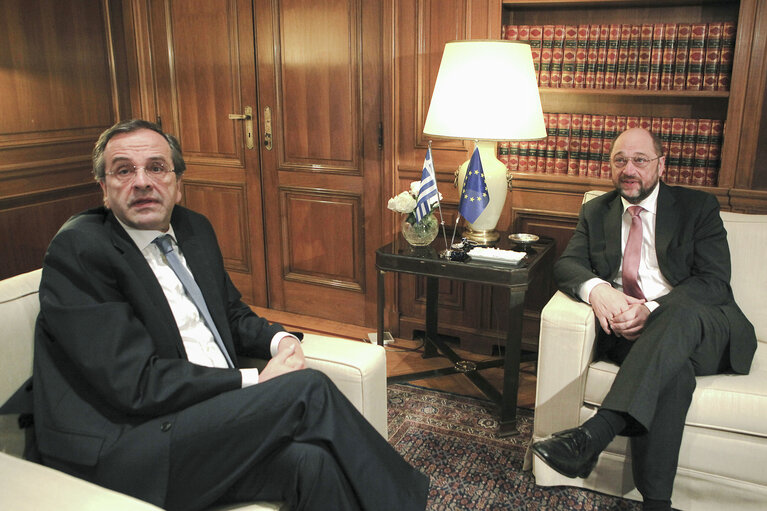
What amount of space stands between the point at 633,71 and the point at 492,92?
705 millimetres

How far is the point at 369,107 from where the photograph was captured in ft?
10.5

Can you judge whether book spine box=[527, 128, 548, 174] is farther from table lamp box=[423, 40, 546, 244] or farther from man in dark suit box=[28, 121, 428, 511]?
man in dark suit box=[28, 121, 428, 511]

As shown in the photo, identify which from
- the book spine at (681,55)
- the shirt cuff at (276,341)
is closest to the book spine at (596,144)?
the book spine at (681,55)

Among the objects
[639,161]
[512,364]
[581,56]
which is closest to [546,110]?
[581,56]

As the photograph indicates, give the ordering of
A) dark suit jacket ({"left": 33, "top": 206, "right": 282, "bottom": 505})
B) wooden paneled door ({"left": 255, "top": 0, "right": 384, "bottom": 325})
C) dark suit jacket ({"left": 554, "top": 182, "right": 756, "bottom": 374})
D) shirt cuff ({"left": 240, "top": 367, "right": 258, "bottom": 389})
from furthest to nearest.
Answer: wooden paneled door ({"left": 255, "top": 0, "right": 384, "bottom": 325}) < dark suit jacket ({"left": 554, "top": 182, "right": 756, "bottom": 374}) < shirt cuff ({"left": 240, "top": 367, "right": 258, "bottom": 389}) < dark suit jacket ({"left": 33, "top": 206, "right": 282, "bottom": 505})

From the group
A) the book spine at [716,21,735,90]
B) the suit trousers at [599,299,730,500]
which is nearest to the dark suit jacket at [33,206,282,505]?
the suit trousers at [599,299,730,500]

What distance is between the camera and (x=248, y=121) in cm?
354

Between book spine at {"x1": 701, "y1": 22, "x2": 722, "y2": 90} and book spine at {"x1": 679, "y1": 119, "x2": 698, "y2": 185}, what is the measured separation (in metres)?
0.15

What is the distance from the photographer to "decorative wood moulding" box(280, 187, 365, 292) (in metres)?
3.41

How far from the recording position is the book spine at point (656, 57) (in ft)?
8.61

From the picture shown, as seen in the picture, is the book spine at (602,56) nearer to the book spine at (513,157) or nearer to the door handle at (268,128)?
the book spine at (513,157)

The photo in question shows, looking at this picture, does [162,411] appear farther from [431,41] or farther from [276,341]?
[431,41]

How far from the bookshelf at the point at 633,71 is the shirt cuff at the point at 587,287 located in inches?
32.5

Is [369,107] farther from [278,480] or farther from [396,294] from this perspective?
[278,480]
